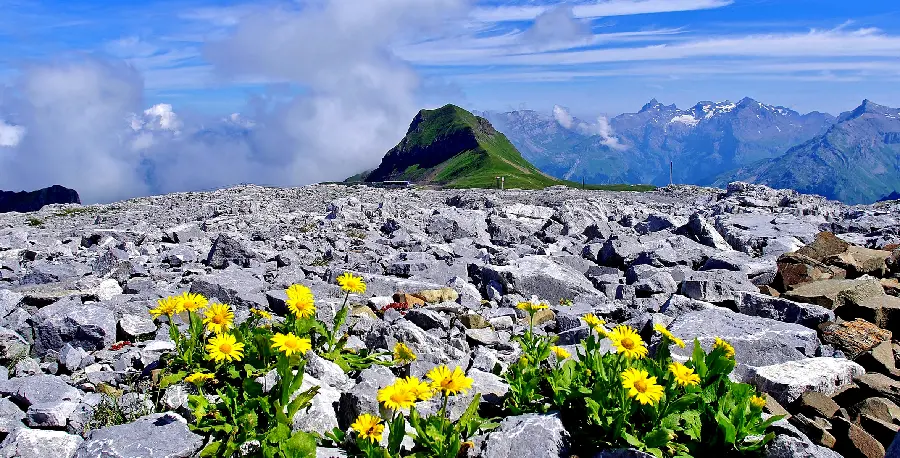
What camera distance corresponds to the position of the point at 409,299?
511 inches

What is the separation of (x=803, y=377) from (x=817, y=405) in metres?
0.56


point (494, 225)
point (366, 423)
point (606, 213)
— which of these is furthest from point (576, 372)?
point (606, 213)

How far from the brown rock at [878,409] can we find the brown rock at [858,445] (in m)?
0.82

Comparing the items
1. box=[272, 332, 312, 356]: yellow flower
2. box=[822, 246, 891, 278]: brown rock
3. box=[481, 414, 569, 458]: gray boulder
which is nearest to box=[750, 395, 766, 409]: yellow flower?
box=[481, 414, 569, 458]: gray boulder

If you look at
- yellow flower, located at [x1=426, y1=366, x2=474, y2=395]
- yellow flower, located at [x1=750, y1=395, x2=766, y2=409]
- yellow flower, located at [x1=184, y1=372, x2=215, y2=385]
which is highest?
yellow flower, located at [x1=426, y1=366, x2=474, y2=395]

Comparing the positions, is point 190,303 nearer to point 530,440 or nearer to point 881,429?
point 530,440

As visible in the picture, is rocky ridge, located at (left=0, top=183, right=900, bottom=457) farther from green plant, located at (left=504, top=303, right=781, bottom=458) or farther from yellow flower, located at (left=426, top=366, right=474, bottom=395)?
yellow flower, located at (left=426, top=366, right=474, bottom=395)

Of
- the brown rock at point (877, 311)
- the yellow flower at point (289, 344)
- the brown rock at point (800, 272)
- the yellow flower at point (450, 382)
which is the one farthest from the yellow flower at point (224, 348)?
the brown rock at point (800, 272)

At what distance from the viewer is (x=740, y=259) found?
57.8ft

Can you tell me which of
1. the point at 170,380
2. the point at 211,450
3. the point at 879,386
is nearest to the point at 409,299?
the point at 170,380

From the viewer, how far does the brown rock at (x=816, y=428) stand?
267 inches

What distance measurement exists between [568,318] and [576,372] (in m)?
4.38

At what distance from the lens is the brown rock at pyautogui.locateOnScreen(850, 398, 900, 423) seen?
7383mm

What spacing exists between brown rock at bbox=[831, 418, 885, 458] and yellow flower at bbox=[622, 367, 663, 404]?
2627mm
